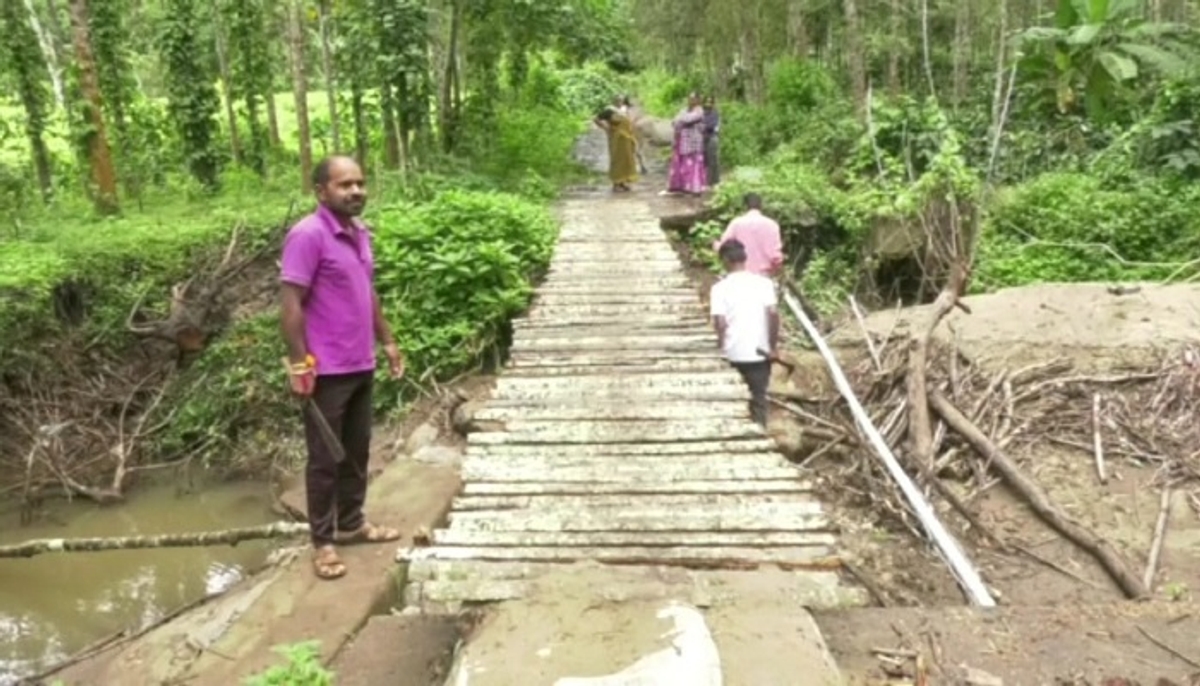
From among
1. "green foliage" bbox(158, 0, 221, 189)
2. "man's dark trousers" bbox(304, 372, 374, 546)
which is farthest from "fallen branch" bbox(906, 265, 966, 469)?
"green foliage" bbox(158, 0, 221, 189)

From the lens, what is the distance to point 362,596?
14.3 ft

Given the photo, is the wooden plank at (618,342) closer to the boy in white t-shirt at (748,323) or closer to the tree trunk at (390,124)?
the boy in white t-shirt at (748,323)

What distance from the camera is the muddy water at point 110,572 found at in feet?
23.1

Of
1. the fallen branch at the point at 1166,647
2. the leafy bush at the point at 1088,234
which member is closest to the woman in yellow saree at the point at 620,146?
the leafy bush at the point at 1088,234

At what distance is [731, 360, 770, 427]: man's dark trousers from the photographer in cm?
642

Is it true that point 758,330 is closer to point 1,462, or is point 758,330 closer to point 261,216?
point 1,462

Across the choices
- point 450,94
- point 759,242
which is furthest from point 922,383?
point 450,94

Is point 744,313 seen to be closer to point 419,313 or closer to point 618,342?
point 618,342

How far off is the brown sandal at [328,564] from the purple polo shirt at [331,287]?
0.85 m

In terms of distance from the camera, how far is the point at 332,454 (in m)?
4.21

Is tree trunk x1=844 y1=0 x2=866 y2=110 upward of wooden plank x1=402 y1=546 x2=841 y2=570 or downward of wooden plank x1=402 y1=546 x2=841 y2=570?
upward

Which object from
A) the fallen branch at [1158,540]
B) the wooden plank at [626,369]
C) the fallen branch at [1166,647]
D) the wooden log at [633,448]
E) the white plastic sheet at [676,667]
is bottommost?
the fallen branch at [1158,540]

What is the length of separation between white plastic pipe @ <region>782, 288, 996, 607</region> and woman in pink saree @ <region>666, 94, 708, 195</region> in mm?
6583

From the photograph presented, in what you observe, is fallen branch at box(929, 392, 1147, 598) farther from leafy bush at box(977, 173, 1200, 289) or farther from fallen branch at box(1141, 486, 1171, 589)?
leafy bush at box(977, 173, 1200, 289)
